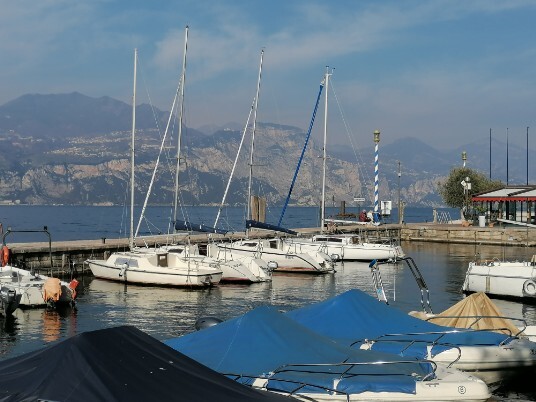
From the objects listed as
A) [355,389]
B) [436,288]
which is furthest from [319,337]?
[436,288]

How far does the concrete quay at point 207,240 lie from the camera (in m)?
46.5

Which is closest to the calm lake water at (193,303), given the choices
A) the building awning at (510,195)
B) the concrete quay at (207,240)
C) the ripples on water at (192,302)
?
the ripples on water at (192,302)

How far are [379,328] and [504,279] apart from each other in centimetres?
2013

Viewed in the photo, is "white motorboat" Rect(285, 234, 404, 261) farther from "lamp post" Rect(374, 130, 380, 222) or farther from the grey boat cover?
the grey boat cover

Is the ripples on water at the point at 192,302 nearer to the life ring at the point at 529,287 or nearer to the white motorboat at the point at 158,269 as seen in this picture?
the white motorboat at the point at 158,269

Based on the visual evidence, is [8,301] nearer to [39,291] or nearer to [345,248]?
[39,291]

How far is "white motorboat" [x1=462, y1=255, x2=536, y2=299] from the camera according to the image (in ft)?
123

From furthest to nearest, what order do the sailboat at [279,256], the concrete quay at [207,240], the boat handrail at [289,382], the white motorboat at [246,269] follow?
the sailboat at [279,256], the concrete quay at [207,240], the white motorboat at [246,269], the boat handrail at [289,382]

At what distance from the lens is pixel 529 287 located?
37156 millimetres

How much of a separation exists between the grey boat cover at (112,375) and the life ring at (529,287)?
1123 inches

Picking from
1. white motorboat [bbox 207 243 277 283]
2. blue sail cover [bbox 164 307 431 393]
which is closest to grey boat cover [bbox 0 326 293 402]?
blue sail cover [bbox 164 307 431 393]

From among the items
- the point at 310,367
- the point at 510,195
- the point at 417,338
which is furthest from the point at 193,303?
the point at 510,195

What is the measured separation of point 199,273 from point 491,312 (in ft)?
68.1

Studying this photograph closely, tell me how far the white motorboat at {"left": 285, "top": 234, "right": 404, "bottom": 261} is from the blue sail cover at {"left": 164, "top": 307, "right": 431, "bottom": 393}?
1642 inches
